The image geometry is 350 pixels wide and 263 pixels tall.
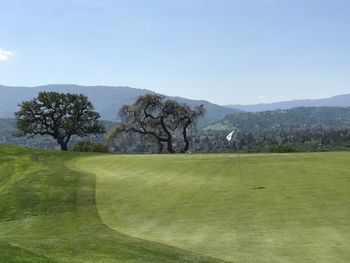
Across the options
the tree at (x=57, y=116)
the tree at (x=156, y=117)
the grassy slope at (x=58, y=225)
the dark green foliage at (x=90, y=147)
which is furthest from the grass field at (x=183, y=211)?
the tree at (x=156, y=117)

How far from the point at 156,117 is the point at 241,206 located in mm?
63016

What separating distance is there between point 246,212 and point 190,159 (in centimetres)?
2386

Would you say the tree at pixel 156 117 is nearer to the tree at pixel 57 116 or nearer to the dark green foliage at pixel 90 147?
the dark green foliage at pixel 90 147

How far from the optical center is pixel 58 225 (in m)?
24.2

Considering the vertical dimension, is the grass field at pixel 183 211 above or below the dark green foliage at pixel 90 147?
above

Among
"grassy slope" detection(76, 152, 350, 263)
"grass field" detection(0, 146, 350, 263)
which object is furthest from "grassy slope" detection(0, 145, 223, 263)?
"grassy slope" detection(76, 152, 350, 263)

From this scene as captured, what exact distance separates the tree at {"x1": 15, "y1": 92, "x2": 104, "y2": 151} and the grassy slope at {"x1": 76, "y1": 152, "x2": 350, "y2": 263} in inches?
1766

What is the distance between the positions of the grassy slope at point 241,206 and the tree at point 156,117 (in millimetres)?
42619

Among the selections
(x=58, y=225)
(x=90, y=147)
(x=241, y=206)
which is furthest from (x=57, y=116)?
(x=241, y=206)

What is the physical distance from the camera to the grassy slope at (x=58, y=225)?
1566cm

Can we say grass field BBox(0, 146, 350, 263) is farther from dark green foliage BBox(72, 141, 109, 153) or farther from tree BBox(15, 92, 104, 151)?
tree BBox(15, 92, 104, 151)

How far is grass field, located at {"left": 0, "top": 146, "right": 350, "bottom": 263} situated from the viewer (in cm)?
1631

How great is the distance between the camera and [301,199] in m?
24.8

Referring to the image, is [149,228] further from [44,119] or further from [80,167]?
[44,119]
